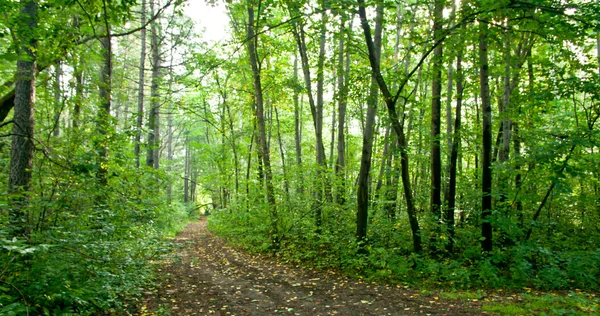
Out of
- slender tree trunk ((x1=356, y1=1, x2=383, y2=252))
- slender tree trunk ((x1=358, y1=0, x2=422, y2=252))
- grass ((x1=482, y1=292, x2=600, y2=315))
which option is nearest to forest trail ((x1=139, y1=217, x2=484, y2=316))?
grass ((x1=482, y1=292, x2=600, y2=315))

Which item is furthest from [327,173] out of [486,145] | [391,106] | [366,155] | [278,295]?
[278,295]

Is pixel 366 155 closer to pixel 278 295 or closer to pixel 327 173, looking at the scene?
pixel 327 173

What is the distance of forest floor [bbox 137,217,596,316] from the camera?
16.8ft

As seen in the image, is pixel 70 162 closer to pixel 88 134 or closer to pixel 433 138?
pixel 88 134

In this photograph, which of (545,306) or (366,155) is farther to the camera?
(366,155)

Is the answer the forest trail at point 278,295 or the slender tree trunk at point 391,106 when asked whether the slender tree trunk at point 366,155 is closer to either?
the slender tree trunk at point 391,106

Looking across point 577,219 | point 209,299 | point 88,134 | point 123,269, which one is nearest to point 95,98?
point 88,134

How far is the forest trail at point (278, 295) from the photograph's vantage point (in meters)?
5.16

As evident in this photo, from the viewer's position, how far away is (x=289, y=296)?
6012mm

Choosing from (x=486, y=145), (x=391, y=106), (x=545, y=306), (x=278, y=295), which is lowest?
(x=278, y=295)

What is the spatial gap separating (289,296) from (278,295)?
0.22 meters

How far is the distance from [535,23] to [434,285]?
17.6ft

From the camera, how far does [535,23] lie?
625cm

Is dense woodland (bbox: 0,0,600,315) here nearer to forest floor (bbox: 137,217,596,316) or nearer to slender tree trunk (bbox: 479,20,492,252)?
slender tree trunk (bbox: 479,20,492,252)
